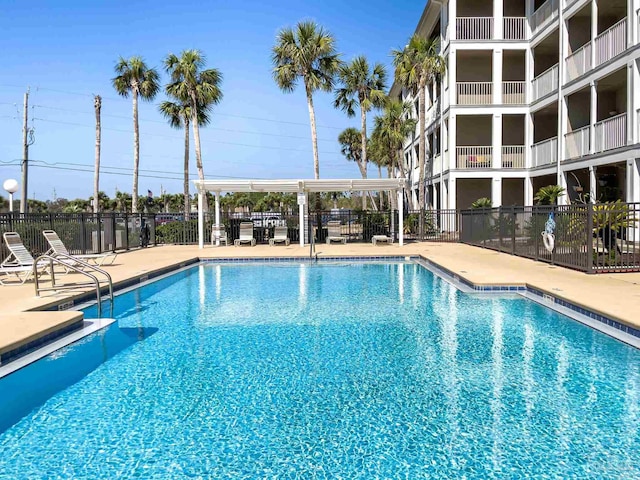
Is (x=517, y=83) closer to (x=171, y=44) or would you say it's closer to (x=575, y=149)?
(x=575, y=149)

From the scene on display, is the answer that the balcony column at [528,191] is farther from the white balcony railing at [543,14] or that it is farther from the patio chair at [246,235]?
the patio chair at [246,235]

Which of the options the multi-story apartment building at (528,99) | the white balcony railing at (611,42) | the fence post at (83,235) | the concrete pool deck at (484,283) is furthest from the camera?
the multi-story apartment building at (528,99)

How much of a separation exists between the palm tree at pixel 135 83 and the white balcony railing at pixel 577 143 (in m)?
21.4

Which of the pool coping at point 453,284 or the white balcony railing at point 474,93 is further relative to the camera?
the white balcony railing at point 474,93

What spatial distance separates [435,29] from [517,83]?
7.59 m

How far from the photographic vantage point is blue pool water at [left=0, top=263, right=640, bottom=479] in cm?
321

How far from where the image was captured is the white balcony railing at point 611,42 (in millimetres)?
15898

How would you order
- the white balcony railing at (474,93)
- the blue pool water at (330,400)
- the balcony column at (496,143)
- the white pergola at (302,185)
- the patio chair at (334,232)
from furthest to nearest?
1. the white balcony railing at (474,93)
2. the balcony column at (496,143)
3. the patio chair at (334,232)
4. the white pergola at (302,185)
5. the blue pool water at (330,400)

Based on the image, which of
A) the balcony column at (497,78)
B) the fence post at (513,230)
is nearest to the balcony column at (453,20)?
the balcony column at (497,78)

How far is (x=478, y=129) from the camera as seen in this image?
25.9m

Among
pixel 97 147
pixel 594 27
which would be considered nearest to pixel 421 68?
pixel 594 27

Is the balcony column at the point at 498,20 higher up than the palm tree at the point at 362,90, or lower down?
higher up

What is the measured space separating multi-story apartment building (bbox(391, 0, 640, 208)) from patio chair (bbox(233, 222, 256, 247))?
1010cm

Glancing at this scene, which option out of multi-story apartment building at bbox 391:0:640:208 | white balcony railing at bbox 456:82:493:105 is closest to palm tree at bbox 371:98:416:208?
multi-story apartment building at bbox 391:0:640:208
